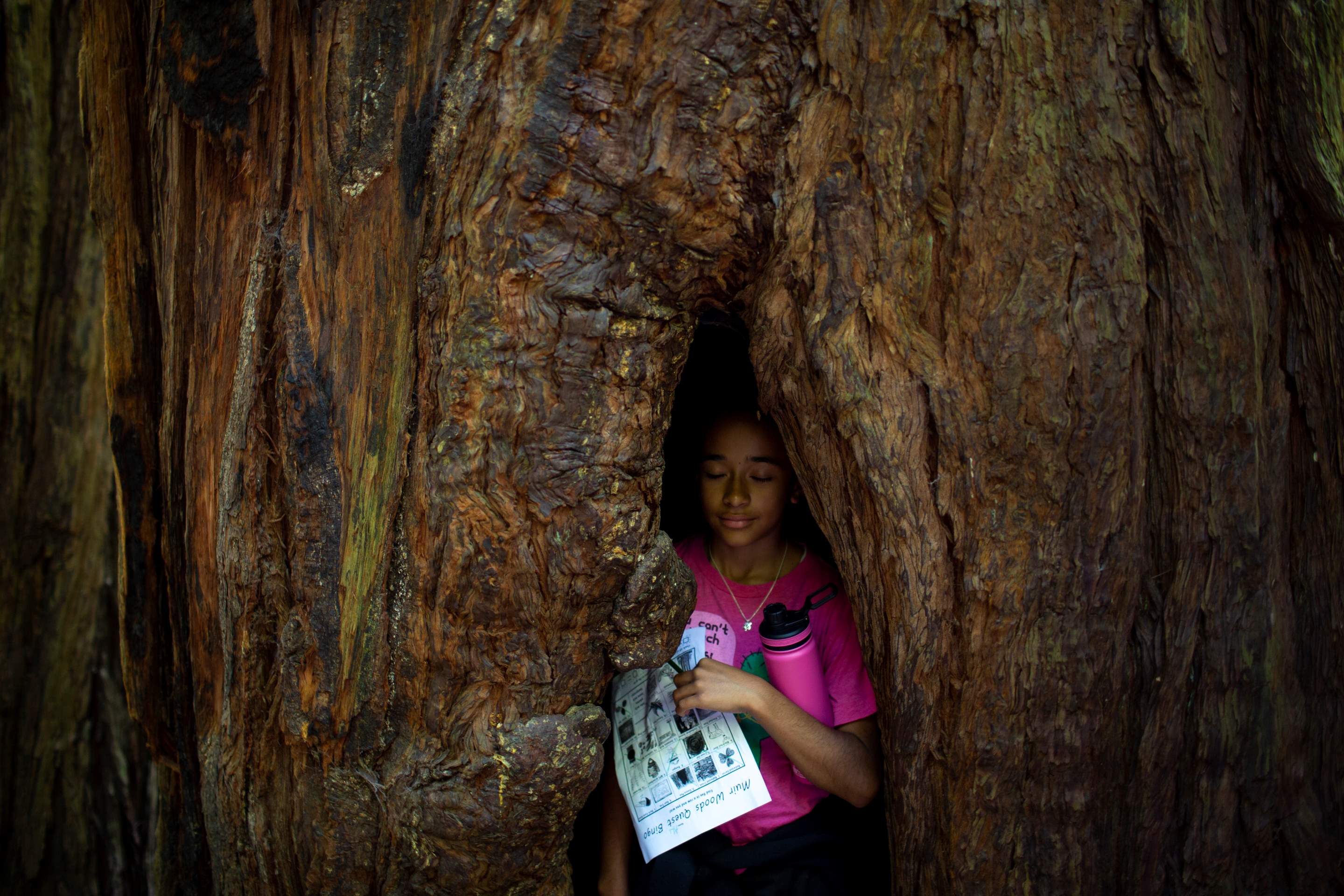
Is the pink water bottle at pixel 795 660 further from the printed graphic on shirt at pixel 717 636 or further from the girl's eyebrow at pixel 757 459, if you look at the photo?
the girl's eyebrow at pixel 757 459

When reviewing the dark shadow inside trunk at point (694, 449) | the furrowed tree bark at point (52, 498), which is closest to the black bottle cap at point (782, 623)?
the dark shadow inside trunk at point (694, 449)

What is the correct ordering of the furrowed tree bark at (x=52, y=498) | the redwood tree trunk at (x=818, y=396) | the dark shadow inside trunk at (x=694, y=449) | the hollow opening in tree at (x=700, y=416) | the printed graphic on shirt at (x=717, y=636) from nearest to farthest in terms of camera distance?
the redwood tree trunk at (x=818, y=396) < the printed graphic on shirt at (x=717, y=636) < the dark shadow inside trunk at (x=694, y=449) < the hollow opening in tree at (x=700, y=416) < the furrowed tree bark at (x=52, y=498)

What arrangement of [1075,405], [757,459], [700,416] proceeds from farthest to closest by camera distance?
[700,416] < [757,459] < [1075,405]

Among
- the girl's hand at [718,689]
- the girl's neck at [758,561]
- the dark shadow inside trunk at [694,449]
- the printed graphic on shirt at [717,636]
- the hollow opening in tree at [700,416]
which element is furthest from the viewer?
the hollow opening in tree at [700,416]

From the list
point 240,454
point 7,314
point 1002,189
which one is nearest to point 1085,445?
point 1002,189

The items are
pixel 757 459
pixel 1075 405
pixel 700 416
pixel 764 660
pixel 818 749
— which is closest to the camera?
pixel 1075 405

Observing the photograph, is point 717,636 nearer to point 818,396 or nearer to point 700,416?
point 700,416

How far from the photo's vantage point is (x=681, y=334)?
166 cm

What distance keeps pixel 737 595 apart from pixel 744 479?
310mm

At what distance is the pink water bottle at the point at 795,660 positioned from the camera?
1952 millimetres

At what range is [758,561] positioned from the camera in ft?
7.70

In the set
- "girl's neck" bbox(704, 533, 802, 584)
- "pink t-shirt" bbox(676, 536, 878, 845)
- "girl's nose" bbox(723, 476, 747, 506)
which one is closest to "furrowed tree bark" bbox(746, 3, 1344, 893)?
"pink t-shirt" bbox(676, 536, 878, 845)

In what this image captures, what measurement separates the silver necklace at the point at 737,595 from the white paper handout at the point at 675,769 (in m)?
0.23

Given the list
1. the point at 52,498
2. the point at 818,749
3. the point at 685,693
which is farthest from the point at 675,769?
the point at 52,498
